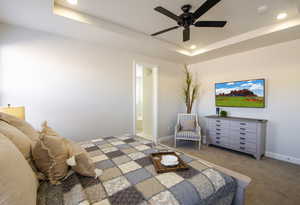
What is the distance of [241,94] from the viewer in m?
3.15

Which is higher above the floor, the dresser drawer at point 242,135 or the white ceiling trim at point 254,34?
the white ceiling trim at point 254,34

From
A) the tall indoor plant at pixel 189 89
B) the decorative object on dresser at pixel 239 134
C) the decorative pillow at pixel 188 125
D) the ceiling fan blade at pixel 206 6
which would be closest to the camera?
the ceiling fan blade at pixel 206 6

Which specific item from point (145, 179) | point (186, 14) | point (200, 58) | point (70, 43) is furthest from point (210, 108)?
point (70, 43)

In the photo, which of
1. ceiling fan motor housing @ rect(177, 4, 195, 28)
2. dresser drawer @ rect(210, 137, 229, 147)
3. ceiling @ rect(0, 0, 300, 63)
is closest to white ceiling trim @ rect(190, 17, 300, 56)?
ceiling @ rect(0, 0, 300, 63)

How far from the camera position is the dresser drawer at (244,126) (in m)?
2.70

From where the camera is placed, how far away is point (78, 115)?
2562 mm

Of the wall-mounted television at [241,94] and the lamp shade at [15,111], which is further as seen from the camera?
the wall-mounted television at [241,94]

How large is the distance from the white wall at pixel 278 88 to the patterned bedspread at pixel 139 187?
2480 millimetres

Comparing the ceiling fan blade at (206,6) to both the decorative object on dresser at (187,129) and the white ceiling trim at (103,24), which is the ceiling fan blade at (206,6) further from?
the decorative object on dresser at (187,129)

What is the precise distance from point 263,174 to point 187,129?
5.56 ft

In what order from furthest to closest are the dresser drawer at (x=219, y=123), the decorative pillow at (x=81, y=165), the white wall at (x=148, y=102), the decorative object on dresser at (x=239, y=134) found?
1. the white wall at (x=148, y=102)
2. the dresser drawer at (x=219, y=123)
3. the decorative object on dresser at (x=239, y=134)
4. the decorative pillow at (x=81, y=165)

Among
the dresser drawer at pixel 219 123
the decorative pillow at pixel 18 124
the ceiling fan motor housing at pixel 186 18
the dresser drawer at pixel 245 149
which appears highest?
the ceiling fan motor housing at pixel 186 18

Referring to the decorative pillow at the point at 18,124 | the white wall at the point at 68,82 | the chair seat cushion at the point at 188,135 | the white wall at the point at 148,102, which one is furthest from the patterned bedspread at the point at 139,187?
the white wall at the point at 148,102

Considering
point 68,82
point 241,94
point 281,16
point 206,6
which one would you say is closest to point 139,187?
point 206,6
